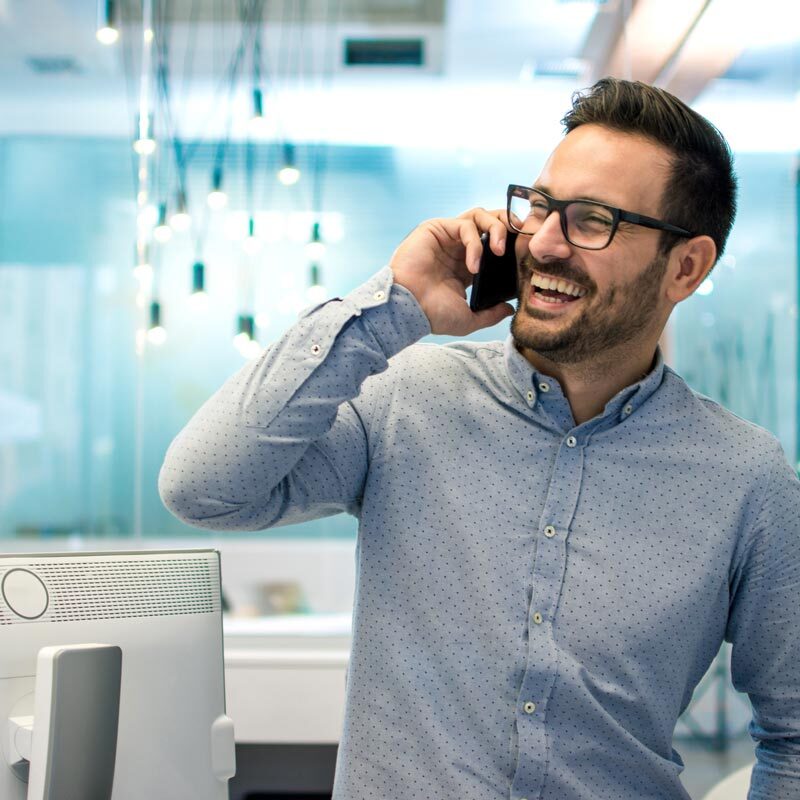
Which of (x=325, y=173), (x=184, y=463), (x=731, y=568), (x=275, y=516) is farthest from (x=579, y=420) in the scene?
(x=325, y=173)

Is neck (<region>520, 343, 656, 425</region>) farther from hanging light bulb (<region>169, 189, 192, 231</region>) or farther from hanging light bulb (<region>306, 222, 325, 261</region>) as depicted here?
hanging light bulb (<region>169, 189, 192, 231</region>)

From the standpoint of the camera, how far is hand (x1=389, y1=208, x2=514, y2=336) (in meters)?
1.39

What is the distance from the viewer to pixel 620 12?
12.3 ft

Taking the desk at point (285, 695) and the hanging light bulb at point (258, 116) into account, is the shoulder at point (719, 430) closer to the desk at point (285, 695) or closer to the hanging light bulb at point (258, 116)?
the desk at point (285, 695)

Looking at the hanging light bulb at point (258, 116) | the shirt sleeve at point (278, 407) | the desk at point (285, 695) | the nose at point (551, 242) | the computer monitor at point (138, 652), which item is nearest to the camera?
the computer monitor at point (138, 652)

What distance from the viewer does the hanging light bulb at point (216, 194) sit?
12.9ft

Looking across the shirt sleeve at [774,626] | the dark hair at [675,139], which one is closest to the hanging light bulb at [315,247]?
the dark hair at [675,139]

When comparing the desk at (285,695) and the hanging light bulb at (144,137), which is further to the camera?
the hanging light bulb at (144,137)

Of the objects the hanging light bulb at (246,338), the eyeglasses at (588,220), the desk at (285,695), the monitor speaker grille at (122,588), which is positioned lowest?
the desk at (285,695)

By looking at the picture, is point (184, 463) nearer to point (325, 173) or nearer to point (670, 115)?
point (670, 115)

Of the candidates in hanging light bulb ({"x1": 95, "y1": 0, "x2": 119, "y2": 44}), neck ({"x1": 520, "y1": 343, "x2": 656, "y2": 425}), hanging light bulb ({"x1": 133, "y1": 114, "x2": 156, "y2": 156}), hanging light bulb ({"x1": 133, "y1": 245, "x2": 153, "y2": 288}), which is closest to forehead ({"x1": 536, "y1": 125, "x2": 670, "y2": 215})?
neck ({"x1": 520, "y1": 343, "x2": 656, "y2": 425})

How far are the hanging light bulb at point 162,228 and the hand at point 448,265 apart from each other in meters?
2.67

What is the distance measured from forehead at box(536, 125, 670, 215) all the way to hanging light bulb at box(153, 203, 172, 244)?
107 inches

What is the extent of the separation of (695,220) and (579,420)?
0.37 meters
